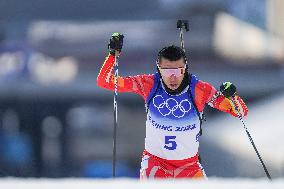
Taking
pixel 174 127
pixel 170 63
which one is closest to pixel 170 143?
pixel 174 127

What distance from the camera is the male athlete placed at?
10.1ft

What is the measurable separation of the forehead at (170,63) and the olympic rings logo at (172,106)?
222 mm

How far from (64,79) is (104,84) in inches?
394

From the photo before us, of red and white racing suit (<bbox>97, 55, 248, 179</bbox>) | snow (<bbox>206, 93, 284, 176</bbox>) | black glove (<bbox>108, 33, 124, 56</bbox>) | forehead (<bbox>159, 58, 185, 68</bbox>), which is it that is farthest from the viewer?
snow (<bbox>206, 93, 284, 176</bbox>)

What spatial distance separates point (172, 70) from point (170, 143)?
44cm

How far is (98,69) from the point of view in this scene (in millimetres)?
12555

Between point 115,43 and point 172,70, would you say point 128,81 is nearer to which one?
point 115,43

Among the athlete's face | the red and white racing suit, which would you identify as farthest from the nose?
the red and white racing suit

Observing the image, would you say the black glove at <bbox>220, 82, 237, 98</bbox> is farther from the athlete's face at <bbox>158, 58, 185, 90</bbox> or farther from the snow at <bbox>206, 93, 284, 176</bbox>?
the snow at <bbox>206, 93, 284, 176</bbox>

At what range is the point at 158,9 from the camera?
43.3ft
